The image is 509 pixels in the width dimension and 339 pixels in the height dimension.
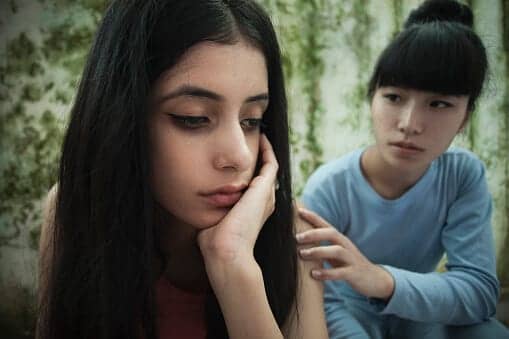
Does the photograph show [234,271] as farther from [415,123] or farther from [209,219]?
[415,123]

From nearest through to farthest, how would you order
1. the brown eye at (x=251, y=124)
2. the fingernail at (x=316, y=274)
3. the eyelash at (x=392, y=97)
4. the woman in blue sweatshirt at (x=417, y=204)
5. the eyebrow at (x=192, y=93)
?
the eyebrow at (x=192, y=93) → the brown eye at (x=251, y=124) → the fingernail at (x=316, y=274) → the woman in blue sweatshirt at (x=417, y=204) → the eyelash at (x=392, y=97)

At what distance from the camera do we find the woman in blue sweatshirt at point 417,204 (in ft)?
3.49

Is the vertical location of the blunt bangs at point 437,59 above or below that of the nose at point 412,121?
above

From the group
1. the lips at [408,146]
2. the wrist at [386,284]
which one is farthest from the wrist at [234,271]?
the lips at [408,146]

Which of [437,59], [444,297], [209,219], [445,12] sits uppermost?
[445,12]

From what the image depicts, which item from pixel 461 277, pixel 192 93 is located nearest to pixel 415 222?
pixel 461 277

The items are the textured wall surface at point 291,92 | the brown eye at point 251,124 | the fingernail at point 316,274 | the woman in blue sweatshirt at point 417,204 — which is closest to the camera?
the brown eye at point 251,124

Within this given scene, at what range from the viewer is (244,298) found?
0.78 metres

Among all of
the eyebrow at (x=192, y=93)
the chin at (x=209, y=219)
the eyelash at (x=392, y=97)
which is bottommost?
the chin at (x=209, y=219)

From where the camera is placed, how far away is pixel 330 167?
1.28m

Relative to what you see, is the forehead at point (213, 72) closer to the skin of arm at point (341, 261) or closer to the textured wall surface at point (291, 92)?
the skin of arm at point (341, 261)

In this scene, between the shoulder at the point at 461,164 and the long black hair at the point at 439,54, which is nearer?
the long black hair at the point at 439,54

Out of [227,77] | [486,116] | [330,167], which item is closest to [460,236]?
[330,167]

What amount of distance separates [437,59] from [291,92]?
2.06 ft
